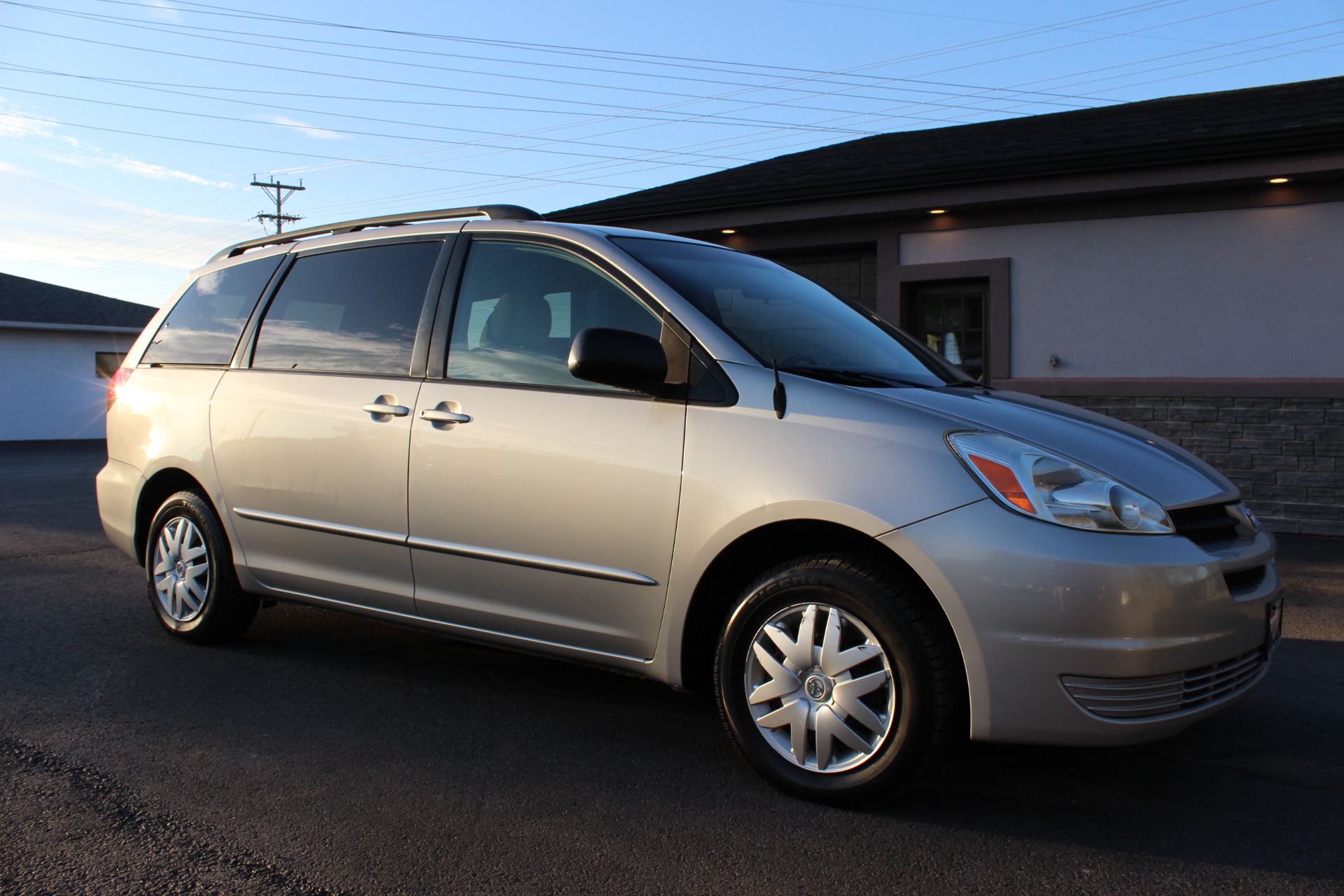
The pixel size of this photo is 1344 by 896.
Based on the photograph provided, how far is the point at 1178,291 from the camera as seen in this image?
28.9ft

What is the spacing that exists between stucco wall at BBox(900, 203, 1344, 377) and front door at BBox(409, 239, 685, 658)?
281 inches

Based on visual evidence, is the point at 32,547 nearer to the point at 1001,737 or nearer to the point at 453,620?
the point at 453,620

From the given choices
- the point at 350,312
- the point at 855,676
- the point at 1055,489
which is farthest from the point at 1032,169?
the point at 855,676

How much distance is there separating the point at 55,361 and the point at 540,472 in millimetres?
29057

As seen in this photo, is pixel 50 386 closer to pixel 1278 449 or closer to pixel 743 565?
pixel 1278 449

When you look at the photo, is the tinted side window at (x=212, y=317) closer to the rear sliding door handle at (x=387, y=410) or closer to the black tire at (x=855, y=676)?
the rear sliding door handle at (x=387, y=410)

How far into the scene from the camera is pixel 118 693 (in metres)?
3.86

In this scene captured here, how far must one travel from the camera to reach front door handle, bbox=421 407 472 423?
11.5ft

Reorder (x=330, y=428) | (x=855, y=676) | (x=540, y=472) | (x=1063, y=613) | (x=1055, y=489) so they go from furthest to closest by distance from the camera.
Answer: (x=330, y=428)
(x=540, y=472)
(x=855, y=676)
(x=1055, y=489)
(x=1063, y=613)

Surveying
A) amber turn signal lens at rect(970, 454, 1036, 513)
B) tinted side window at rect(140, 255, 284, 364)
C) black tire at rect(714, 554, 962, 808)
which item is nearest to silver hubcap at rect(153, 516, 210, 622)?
tinted side window at rect(140, 255, 284, 364)

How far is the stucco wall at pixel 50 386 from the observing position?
84.9 feet

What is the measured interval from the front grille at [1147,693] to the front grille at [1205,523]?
1.20 feet

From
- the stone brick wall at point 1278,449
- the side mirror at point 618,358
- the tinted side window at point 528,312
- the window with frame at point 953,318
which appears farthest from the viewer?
the window with frame at point 953,318

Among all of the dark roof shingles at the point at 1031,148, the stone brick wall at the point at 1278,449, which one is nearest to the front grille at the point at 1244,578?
the stone brick wall at the point at 1278,449
